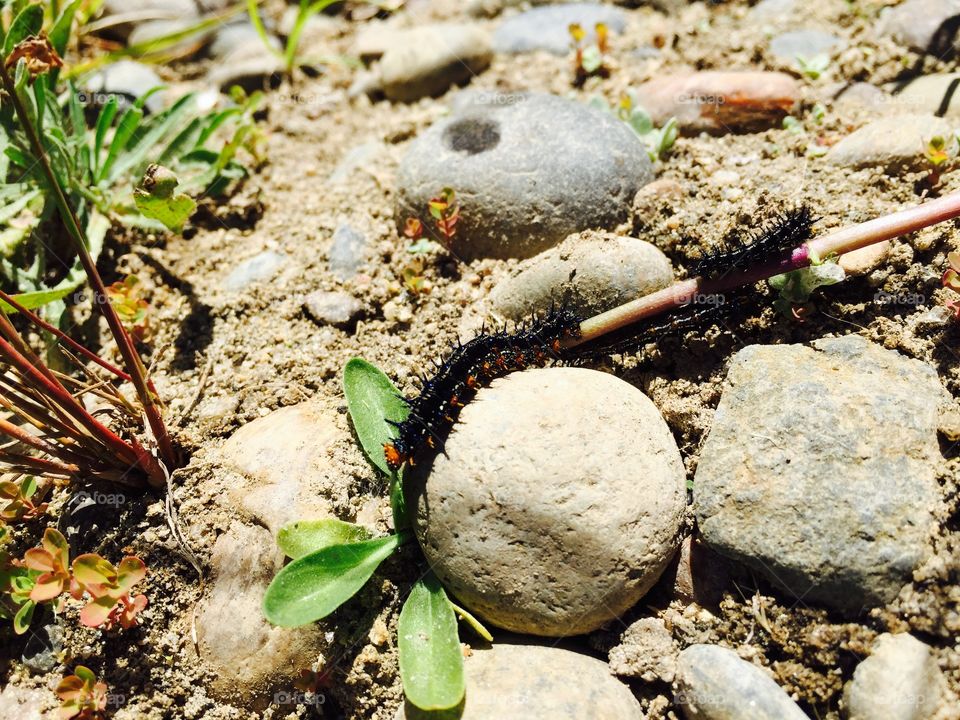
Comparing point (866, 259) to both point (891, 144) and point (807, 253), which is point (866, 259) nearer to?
point (807, 253)

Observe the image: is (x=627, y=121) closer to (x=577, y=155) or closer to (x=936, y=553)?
(x=577, y=155)

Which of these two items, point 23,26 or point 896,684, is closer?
point 896,684

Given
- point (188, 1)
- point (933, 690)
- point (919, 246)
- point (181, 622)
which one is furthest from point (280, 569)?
point (188, 1)

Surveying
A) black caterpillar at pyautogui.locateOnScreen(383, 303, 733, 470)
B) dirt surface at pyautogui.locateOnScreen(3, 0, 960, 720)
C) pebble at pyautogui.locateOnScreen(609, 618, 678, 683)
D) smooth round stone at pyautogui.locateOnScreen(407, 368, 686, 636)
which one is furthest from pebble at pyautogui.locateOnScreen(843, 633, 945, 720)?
black caterpillar at pyautogui.locateOnScreen(383, 303, 733, 470)

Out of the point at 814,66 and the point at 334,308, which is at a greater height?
the point at 814,66

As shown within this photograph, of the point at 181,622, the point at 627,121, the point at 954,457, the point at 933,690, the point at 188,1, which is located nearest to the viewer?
the point at 933,690

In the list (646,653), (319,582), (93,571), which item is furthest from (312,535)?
(646,653)
